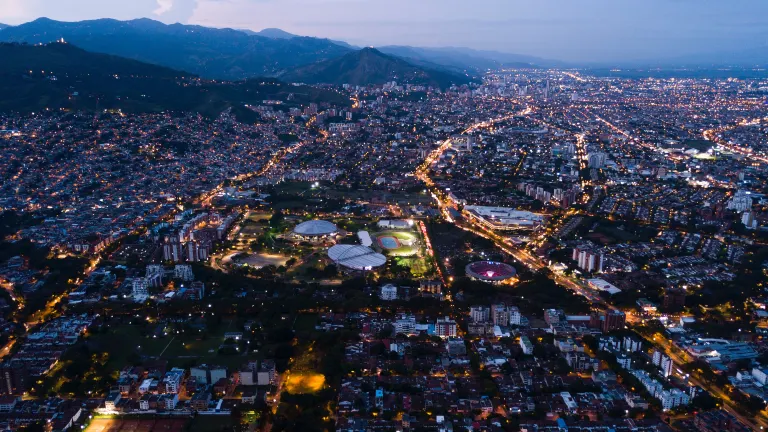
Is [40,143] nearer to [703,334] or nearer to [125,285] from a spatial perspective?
[125,285]

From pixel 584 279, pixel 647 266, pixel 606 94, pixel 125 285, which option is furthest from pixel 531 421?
pixel 606 94

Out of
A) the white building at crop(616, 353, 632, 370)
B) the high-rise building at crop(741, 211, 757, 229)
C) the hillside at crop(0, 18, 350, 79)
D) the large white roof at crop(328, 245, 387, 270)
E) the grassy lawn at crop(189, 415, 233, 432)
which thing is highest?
the hillside at crop(0, 18, 350, 79)

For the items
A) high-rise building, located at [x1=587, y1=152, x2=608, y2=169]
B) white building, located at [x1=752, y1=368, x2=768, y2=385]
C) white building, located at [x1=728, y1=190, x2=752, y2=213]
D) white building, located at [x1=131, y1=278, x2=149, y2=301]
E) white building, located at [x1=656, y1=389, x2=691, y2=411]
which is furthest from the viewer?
high-rise building, located at [x1=587, y1=152, x2=608, y2=169]

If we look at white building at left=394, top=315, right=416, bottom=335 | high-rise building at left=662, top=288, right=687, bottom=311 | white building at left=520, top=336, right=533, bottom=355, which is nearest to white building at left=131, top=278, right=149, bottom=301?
white building at left=394, top=315, right=416, bottom=335

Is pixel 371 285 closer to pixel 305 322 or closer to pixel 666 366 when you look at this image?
pixel 305 322

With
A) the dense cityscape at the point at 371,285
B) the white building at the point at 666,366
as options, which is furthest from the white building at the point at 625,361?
the white building at the point at 666,366

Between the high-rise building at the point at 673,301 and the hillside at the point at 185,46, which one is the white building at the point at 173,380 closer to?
the high-rise building at the point at 673,301

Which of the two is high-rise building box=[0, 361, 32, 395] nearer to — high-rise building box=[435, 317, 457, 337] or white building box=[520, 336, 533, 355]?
high-rise building box=[435, 317, 457, 337]

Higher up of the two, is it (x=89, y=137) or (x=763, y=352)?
(x=89, y=137)
